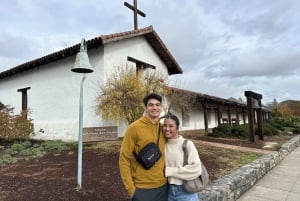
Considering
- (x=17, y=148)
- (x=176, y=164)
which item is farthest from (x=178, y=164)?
(x=17, y=148)

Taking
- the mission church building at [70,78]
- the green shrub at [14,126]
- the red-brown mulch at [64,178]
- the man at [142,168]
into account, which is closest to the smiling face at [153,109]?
the man at [142,168]

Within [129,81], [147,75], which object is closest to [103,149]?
[129,81]

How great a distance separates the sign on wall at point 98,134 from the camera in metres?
5.91

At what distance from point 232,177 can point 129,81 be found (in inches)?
206

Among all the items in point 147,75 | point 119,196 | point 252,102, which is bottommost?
point 119,196

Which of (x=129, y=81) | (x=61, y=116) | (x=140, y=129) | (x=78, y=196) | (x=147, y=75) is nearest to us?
(x=140, y=129)

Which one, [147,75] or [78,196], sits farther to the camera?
[147,75]

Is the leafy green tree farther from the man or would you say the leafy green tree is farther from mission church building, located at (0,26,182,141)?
the man

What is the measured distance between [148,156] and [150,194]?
0.39 metres

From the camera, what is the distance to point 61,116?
1259 centimetres

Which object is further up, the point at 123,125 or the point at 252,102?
the point at 252,102

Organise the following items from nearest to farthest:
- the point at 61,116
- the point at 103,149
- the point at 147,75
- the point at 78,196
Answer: the point at 78,196
the point at 103,149
the point at 147,75
the point at 61,116

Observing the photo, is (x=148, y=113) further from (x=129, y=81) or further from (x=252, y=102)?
(x=252, y=102)

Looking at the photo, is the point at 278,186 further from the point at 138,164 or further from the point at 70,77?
the point at 70,77
